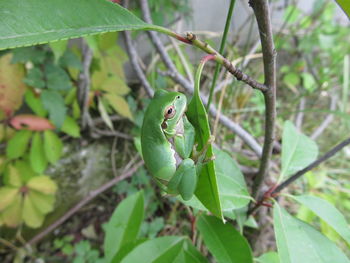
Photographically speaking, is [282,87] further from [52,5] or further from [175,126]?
[52,5]

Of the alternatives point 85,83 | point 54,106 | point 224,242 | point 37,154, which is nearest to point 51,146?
point 37,154

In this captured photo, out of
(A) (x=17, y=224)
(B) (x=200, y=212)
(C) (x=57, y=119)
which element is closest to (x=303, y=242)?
(B) (x=200, y=212)

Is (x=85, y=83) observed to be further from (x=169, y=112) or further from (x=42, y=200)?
(x=169, y=112)

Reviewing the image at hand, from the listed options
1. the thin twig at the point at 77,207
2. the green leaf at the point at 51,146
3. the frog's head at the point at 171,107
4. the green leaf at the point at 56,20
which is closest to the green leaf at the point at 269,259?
the frog's head at the point at 171,107

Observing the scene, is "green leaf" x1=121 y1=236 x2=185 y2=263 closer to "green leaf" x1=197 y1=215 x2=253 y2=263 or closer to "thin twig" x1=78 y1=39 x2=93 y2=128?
"green leaf" x1=197 y1=215 x2=253 y2=263

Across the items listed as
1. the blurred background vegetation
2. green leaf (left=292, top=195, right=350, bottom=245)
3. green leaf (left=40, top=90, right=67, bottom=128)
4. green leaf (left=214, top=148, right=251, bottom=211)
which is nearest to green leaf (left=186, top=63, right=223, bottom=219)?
green leaf (left=214, top=148, right=251, bottom=211)

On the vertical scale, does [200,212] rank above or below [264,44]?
below
